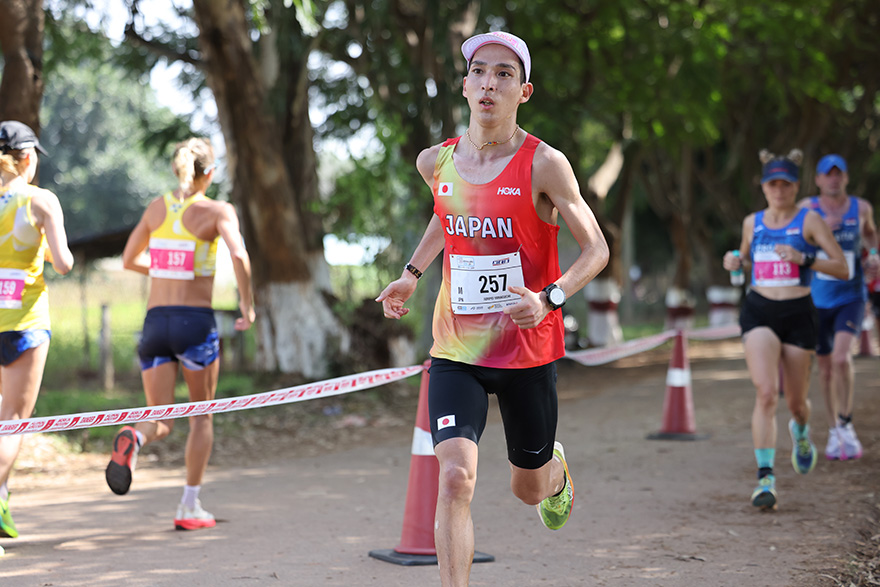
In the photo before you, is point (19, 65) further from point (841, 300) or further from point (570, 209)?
point (841, 300)

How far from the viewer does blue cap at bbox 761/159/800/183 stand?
263 inches

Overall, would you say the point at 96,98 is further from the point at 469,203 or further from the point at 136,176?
the point at 469,203

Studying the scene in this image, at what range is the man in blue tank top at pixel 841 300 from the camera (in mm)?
8156

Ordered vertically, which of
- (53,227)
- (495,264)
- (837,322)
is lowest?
(837,322)

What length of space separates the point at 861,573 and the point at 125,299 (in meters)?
33.6

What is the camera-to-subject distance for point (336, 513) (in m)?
6.78

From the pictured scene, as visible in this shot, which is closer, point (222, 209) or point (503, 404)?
point (503, 404)

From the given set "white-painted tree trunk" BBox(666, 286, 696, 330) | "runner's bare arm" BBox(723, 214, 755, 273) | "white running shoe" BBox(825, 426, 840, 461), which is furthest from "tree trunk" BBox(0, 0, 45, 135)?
"white-painted tree trunk" BBox(666, 286, 696, 330)

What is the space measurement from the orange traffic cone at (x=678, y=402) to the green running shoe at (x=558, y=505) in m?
5.20

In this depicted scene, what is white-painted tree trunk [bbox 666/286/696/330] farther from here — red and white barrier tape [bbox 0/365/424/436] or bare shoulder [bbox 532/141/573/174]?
bare shoulder [bbox 532/141/573/174]

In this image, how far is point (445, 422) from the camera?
390 cm

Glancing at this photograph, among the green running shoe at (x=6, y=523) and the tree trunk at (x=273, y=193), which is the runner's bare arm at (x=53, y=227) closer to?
the green running shoe at (x=6, y=523)

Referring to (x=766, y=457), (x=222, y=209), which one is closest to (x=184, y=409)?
(x=222, y=209)

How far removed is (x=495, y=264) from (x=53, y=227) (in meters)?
2.70
